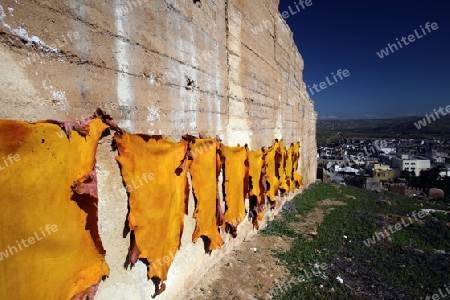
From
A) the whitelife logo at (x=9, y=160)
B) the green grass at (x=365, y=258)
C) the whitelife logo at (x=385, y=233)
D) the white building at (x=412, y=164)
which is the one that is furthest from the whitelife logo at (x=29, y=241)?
the white building at (x=412, y=164)

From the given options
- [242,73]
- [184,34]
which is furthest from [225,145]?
[184,34]

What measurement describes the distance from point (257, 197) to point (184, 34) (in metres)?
3.72

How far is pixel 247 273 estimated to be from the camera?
14.9ft

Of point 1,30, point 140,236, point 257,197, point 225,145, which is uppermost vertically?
point 1,30

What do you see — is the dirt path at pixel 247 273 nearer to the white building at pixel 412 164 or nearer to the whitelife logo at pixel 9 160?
the whitelife logo at pixel 9 160

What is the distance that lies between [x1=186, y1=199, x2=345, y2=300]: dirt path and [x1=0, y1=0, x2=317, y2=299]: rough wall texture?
0.22 meters

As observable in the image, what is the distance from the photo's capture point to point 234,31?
5.02 m

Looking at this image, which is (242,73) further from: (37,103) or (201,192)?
(37,103)

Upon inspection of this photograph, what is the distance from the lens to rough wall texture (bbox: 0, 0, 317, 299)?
6.46 feet

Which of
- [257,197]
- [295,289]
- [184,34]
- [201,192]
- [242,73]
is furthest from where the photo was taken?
[257,197]

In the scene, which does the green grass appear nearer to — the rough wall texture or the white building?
the rough wall texture

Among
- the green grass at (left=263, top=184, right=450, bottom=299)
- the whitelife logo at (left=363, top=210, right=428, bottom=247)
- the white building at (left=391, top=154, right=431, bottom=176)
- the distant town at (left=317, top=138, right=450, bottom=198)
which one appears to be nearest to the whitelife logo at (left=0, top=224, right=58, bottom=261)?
the green grass at (left=263, top=184, right=450, bottom=299)

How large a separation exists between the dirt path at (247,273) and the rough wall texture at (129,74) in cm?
22

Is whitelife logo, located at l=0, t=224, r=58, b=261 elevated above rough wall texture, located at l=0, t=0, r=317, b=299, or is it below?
below
